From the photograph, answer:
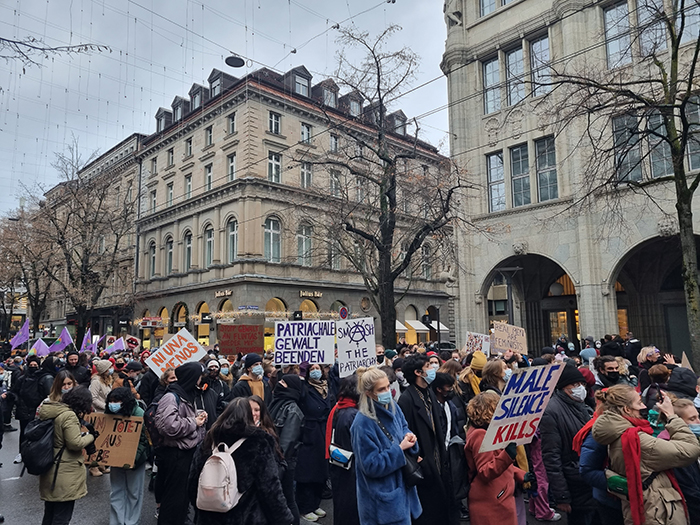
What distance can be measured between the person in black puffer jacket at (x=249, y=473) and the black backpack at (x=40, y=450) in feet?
7.82

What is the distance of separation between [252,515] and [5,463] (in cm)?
934

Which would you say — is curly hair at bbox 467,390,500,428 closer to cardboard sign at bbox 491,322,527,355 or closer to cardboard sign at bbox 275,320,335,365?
cardboard sign at bbox 275,320,335,365

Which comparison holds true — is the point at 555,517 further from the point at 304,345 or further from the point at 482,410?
the point at 304,345

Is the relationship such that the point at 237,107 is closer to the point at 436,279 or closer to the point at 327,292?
the point at 327,292

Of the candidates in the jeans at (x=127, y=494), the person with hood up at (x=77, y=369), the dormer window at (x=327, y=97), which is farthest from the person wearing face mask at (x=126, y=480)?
the dormer window at (x=327, y=97)

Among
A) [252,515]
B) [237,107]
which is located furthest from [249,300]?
[252,515]

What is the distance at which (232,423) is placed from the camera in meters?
3.65

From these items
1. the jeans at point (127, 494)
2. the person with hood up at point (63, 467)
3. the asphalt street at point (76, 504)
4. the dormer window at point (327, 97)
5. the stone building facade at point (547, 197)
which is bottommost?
the asphalt street at point (76, 504)

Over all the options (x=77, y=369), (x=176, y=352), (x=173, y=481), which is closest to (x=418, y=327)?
(x=77, y=369)

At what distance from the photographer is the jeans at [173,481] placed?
5.31 meters

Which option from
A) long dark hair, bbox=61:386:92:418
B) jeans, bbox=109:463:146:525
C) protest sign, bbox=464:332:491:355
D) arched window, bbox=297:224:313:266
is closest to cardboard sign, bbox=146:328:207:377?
jeans, bbox=109:463:146:525

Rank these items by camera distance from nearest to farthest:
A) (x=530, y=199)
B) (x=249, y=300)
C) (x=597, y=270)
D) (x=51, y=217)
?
(x=597, y=270) → (x=530, y=199) → (x=249, y=300) → (x=51, y=217)

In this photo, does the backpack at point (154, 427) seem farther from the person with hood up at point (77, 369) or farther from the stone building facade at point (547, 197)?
the stone building facade at point (547, 197)

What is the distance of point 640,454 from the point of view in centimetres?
366
